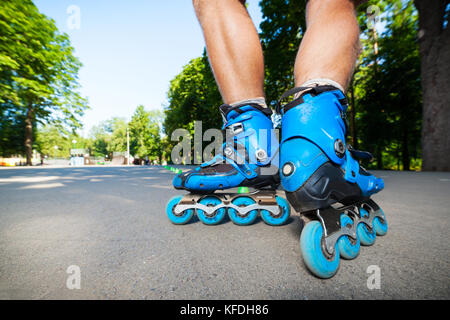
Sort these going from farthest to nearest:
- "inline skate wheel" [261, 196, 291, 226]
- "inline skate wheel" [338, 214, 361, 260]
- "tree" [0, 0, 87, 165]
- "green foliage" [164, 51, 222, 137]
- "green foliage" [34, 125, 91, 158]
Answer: "green foliage" [34, 125, 91, 158], "green foliage" [164, 51, 222, 137], "tree" [0, 0, 87, 165], "inline skate wheel" [261, 196, 291, 226], "inline skate wheel" [338, 214, 361, 260]

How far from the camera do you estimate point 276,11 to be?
243 inches

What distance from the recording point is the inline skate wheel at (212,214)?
2.95 ft

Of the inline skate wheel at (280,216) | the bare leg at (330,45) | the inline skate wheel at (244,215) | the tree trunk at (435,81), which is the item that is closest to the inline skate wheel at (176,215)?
the inline skate wheel at (244,215)

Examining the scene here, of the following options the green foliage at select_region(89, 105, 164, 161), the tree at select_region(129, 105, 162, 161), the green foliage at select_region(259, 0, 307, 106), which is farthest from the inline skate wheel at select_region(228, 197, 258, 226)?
the tree at select_region(129, 105, 162, 161)

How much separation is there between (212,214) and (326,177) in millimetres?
510

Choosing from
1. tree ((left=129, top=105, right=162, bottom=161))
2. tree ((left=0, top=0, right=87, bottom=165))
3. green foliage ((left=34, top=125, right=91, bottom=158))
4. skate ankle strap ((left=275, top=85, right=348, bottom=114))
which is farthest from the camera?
green foliage ((left=34, top=125, right=91, bottom=158))

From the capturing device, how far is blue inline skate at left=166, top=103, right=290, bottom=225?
889 millimetres

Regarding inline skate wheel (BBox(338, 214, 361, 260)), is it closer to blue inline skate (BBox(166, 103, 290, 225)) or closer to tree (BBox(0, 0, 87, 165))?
blue inline skate (BBox(166, 103, 290, 225))

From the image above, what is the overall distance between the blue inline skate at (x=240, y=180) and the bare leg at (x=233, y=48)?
103mm

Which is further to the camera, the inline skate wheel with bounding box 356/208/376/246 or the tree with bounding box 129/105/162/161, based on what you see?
the tree with bounding box 129/105/162/161

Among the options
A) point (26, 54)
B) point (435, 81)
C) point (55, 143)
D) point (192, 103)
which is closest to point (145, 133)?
point (192, 103)

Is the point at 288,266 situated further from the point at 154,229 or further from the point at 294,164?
the point at 154,229

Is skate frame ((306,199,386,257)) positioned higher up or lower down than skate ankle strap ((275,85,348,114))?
lower down

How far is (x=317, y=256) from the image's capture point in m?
0.44
